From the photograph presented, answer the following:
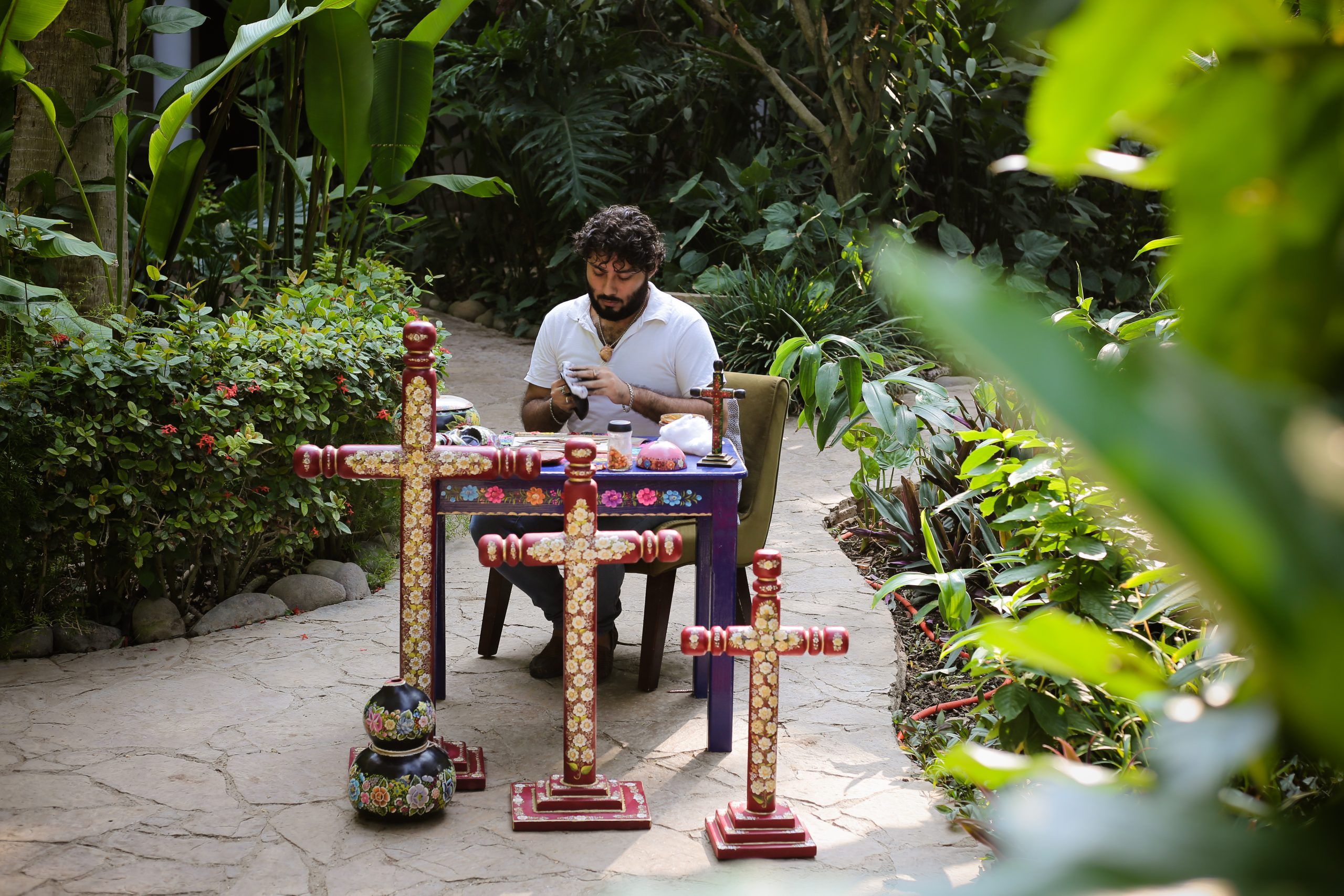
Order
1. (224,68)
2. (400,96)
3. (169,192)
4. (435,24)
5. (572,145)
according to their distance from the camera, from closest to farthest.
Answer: (224,68) < (169,192) < (400,96) < (435,24) < (572,145)

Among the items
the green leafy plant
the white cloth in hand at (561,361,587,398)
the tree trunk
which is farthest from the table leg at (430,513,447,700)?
the green leafy plant

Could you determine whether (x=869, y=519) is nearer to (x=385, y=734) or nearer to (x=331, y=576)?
(x=331, y=576)

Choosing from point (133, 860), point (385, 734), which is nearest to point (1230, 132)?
point (385, 734)

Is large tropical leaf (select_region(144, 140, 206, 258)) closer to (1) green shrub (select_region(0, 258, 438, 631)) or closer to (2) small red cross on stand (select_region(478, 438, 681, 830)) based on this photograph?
(1) green shrub (select_region(0, 258, 438, 631))

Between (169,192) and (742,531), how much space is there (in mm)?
2411

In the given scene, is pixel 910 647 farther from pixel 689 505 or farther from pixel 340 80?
pixel 340 80

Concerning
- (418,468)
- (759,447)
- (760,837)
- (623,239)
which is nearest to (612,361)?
(623,239)

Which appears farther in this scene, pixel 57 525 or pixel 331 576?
pixel 331 576

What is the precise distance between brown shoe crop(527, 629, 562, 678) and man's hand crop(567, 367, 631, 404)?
0.70m

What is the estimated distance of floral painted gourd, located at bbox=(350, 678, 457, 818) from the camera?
249 cm

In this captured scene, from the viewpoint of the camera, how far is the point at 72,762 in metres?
2.78

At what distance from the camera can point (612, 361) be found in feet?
11.8

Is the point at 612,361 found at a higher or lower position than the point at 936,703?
higher

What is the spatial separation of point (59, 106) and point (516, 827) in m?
3.10
